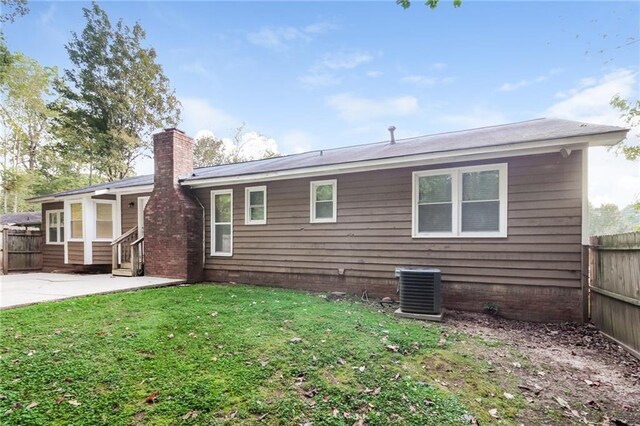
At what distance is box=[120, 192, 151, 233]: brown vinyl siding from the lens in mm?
10871

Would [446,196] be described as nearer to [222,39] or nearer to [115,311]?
[115,311]

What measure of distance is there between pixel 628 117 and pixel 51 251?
25.1 m

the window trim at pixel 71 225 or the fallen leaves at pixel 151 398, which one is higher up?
the window trim at pixel 71 225

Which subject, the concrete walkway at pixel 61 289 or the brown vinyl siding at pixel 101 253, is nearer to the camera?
the concrete walkway at pixel 61 289

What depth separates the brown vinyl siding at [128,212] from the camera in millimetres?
10871

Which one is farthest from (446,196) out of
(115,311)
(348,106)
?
(348,106)

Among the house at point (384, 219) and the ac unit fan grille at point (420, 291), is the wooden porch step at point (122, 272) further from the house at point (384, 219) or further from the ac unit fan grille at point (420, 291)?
the ac unit fan grille at point (420, 291)

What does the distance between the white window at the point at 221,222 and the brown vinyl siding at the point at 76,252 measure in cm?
571

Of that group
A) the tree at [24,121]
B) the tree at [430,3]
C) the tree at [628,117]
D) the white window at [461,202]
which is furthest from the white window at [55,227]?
the tree at [628,117]

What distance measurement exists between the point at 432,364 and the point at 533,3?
32.2 feet

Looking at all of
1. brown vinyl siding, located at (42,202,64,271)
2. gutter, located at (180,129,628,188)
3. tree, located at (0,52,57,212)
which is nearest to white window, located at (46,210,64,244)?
brown vinyl siding, located at (42,202,64,271)

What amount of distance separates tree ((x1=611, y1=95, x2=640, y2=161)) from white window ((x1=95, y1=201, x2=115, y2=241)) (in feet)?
69.6

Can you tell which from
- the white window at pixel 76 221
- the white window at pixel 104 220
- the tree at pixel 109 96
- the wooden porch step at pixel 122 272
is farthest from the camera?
the tree at pixel 109 96

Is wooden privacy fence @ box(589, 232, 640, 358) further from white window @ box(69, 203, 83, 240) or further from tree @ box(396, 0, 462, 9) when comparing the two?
white window @ box(69, 203, 83, 240)
